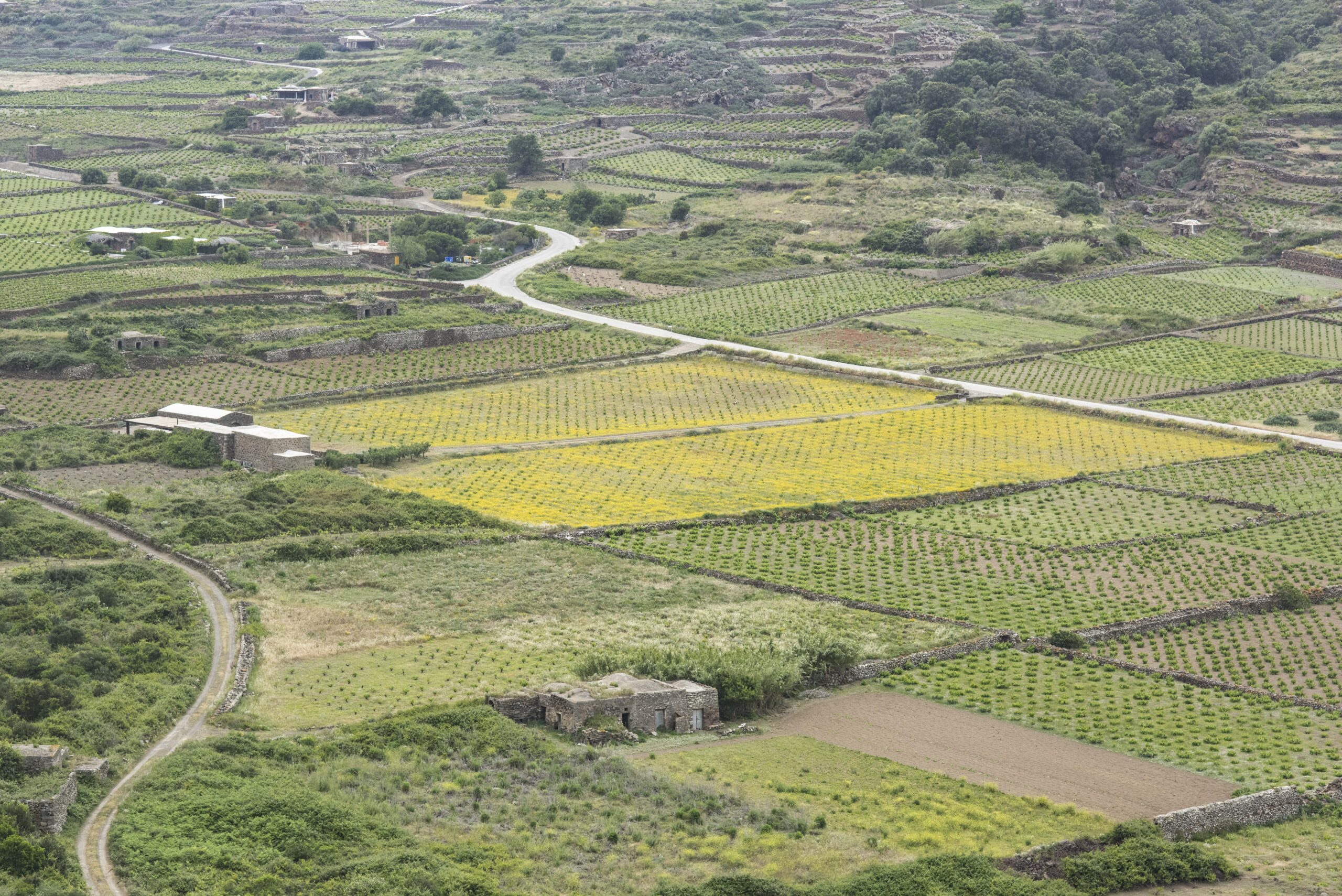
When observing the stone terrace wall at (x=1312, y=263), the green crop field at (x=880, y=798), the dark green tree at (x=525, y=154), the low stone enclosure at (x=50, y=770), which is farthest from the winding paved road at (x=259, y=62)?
the low stone enclosure at (x=50, y=770)

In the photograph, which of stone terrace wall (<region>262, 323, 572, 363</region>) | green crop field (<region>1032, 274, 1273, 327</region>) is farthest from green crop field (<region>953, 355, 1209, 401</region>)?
stone terrace wall (<region>262, 323, 572, 363</region>)

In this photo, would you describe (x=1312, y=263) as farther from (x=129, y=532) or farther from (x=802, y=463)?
(x=129, y=532)

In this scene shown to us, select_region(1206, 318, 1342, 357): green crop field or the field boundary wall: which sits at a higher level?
the field boundary wall

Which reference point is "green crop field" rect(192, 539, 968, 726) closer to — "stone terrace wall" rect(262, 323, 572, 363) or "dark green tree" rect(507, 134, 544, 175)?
"stone terrace wall" rect(262, 323, 572, 363)

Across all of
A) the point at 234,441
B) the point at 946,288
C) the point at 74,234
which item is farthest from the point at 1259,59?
the point at 234,441

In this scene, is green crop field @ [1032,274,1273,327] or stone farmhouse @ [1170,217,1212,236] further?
stone farmhouse @ [1170,217,1212,236]

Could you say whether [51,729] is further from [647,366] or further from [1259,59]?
[1259,59]
